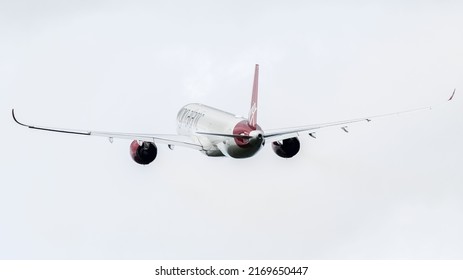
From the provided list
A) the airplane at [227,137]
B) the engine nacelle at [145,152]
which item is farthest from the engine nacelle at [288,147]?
the engine nacelle at [145,152]

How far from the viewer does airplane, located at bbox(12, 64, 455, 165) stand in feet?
332

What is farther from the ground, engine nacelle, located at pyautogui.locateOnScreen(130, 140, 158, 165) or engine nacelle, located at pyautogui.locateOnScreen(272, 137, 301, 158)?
engine nacelle, located at pyautogui.locateOnScreen(130, 140, 158, 165)

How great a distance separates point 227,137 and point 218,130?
3.83m

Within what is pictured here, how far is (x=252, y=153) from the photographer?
101m

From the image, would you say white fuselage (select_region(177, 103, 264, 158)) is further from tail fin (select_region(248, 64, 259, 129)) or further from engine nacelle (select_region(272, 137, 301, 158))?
engine nacelle (select_region(272, 137, 301, 158))

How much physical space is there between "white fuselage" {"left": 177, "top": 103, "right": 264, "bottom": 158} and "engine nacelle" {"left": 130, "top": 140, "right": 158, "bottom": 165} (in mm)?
3464

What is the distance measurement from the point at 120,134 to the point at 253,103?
10364 millimetres

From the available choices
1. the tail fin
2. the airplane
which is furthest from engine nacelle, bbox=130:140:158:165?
the tail fin

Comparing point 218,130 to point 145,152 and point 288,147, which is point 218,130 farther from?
point 145,152

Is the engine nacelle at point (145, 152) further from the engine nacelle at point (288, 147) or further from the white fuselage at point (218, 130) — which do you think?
the engine nacelle at point (288, 147)

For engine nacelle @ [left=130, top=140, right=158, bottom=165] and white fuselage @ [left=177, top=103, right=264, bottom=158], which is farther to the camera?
engine nacelle @ [left=130, top=140, right=158, bottom=165]

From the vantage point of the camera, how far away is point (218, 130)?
106 metres

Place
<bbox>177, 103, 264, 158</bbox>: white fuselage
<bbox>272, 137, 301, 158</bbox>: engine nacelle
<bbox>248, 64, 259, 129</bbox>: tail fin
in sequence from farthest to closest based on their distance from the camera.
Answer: <bbox>272, 137, 301, 158</bbox>: engine nacelle < <bbox>248, 64, 259, 129</bbox>: tail fin < <bbox>177, 103, 264, 158</bbox>: white fuselage

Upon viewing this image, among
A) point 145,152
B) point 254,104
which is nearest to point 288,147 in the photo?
point 254,104
